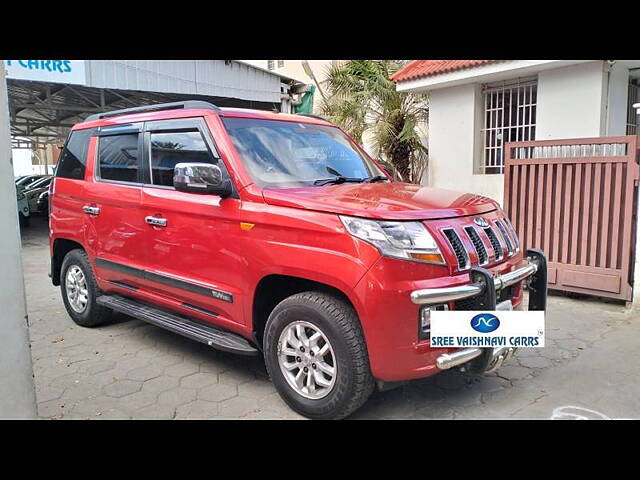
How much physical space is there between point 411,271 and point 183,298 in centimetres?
201

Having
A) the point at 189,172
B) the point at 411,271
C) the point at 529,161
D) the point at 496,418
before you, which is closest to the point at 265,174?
the point at 189,172

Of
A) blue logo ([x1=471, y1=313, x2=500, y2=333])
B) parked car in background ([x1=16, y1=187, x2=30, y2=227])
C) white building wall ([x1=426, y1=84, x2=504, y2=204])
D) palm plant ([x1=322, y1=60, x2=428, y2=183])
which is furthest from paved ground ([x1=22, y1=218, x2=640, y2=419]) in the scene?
parked car in background ([x1=16, y1=187, x2=30, y2=227])

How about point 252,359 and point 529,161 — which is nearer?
point 252,359

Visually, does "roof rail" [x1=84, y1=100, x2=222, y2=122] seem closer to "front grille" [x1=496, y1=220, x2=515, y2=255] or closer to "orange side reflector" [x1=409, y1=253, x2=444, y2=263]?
"orange side reflector" [x1=409, y1=253, x2=444, y2=263]

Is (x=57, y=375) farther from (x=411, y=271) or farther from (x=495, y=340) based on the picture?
(x=495, y=340)

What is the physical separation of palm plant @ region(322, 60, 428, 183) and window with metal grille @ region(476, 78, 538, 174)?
1.36 meters

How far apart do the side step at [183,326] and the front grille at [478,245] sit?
1.61 metres

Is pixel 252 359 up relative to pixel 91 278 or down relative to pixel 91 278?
down

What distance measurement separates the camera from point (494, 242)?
10.5ft

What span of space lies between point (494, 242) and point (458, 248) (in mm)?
426

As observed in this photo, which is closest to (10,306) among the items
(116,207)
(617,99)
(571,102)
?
→ (116,207)

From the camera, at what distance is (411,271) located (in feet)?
9.04

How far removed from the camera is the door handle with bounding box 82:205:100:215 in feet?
15.4
